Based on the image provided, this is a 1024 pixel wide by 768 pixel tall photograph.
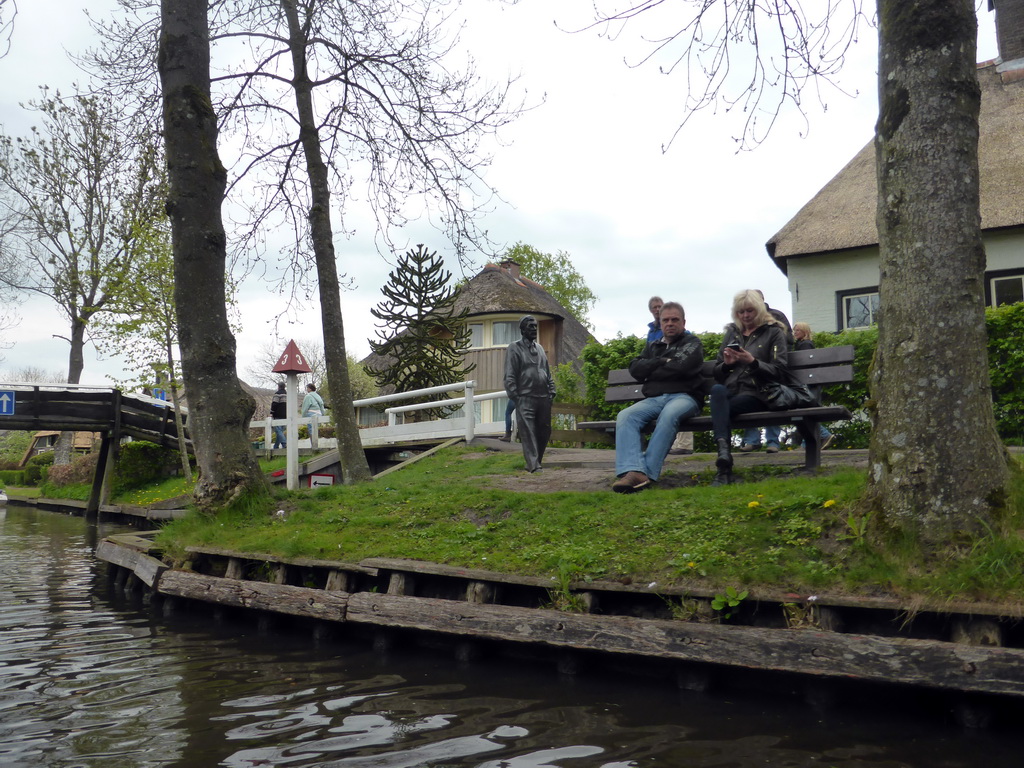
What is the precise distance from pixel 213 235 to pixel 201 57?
7.27ft

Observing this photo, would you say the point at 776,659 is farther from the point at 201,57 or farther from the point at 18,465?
the point at 18,465

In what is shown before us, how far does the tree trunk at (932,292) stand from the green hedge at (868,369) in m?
3.76

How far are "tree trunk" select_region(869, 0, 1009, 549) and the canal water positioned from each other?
133 cm

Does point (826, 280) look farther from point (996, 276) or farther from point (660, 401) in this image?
point (660, 401)

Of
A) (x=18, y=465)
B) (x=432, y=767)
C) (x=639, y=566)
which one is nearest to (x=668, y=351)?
(x=639, y=566)

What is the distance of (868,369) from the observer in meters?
10.4

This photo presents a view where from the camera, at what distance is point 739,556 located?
589 cm

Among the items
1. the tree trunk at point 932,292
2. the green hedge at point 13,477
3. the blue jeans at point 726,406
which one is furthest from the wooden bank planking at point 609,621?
the green hedge at point 13,477

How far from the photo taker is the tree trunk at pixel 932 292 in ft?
17.6

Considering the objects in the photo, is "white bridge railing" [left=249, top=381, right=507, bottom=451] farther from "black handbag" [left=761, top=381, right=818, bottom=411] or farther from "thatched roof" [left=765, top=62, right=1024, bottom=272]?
"black handbag" [left=761, top=381, right=818, bottom=411]

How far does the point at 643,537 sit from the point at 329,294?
7897 mm

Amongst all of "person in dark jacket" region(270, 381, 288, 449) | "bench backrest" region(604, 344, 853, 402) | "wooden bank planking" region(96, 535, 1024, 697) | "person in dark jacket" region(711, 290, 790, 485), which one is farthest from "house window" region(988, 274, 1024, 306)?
"person in dark jacket" region(270, 381, 288, 449)

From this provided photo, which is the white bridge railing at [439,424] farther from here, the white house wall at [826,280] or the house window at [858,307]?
the house window at [858,307]

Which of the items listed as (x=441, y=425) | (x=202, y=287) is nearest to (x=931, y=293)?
(x=202, y=287)
